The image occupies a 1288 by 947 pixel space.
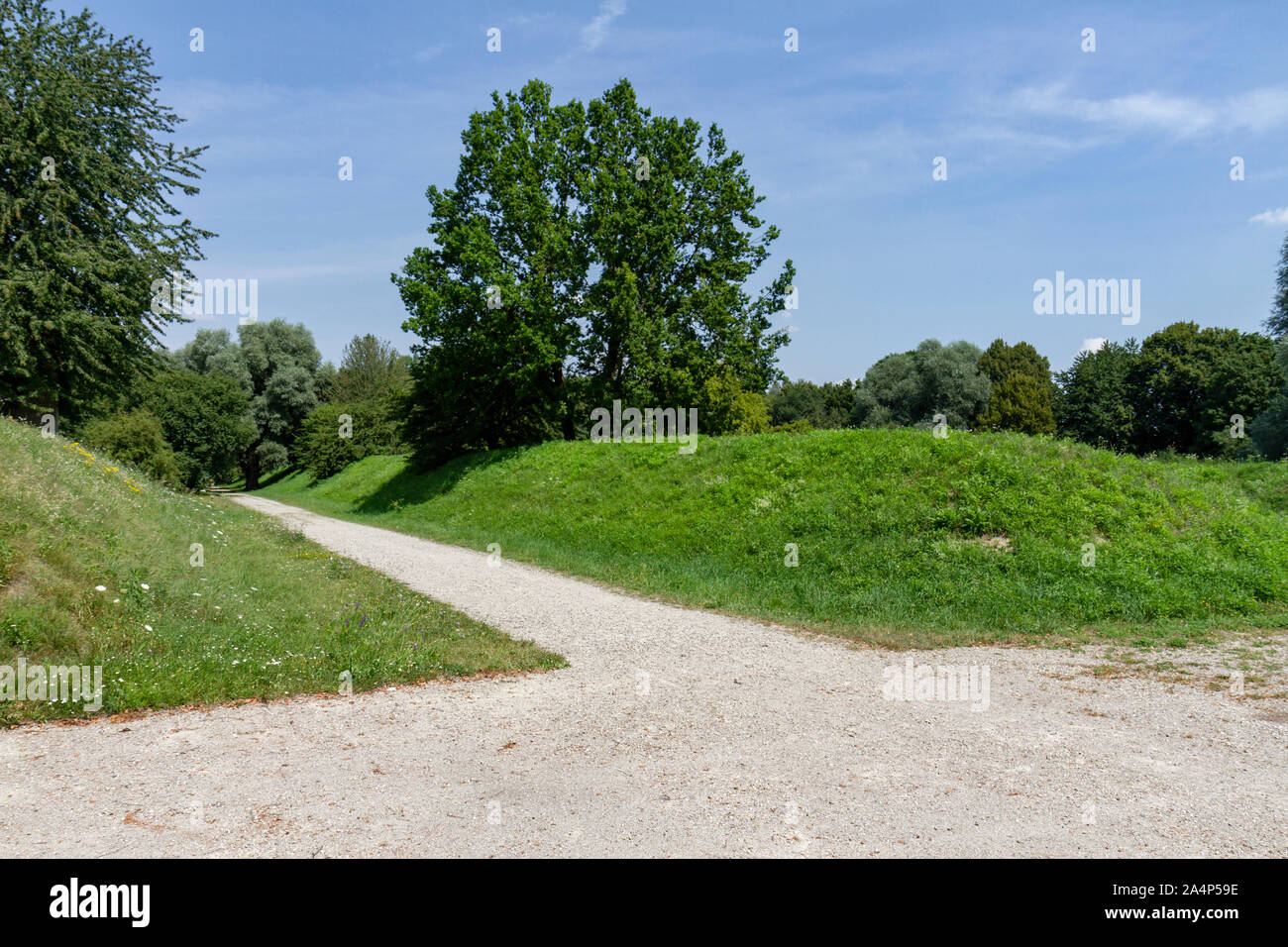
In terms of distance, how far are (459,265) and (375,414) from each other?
28.1m

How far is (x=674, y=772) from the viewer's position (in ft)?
17.7

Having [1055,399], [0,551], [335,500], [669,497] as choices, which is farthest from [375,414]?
[1055,399]

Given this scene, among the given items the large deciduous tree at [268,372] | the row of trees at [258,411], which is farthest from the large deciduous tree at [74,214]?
the large deciduous tree at [268,372]

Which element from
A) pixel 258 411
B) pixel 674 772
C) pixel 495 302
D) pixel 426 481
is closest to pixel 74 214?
pixel 495 302

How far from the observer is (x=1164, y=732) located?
6445mm

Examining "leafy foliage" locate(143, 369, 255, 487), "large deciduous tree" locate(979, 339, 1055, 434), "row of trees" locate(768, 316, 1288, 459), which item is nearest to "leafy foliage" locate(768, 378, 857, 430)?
"row of trees" locate(768, 316, 1288, 459)

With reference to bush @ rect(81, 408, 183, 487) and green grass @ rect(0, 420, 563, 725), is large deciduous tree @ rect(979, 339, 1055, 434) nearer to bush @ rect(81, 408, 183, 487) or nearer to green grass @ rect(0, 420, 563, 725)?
bush @ rect(81, 408, 183, 487)

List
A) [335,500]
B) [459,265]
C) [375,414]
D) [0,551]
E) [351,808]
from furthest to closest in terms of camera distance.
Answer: [375,414] → [335,500] → [459,265] → [0,551] → [351,808]

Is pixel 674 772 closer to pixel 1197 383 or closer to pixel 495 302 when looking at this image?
pixel 495 302

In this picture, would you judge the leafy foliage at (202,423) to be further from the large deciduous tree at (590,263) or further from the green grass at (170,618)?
the green grass at (170,618)

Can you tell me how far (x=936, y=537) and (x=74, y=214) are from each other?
72.1ft

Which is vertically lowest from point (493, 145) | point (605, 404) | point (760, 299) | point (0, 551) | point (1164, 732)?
point (1164, 732)

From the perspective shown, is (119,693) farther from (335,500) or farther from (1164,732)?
(335,500)

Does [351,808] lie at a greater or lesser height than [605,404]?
lesser
